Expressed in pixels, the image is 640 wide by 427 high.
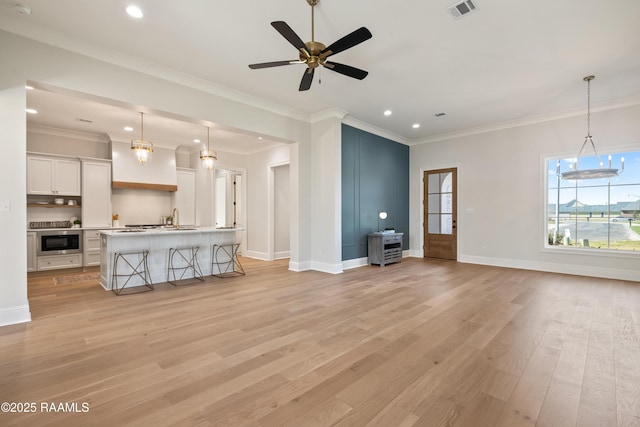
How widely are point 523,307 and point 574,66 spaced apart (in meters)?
3.42

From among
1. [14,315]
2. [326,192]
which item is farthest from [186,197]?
[14,315]

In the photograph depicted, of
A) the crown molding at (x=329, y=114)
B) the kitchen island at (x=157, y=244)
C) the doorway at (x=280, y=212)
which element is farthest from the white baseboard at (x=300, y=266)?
the crown molding at (x=329, y=114)

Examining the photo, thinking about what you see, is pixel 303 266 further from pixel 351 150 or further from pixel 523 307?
pixel 523 307

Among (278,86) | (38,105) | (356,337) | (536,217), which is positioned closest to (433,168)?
(536,217)

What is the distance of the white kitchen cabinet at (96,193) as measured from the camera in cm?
643

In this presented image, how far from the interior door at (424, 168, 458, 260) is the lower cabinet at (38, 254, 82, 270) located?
27.5 feet

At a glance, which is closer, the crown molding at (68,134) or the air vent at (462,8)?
the air vent at (462,8)

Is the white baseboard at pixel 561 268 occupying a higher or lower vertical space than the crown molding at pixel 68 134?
lower

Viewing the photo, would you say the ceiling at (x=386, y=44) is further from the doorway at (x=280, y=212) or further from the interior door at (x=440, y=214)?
the doorway at (x=280, y=212)

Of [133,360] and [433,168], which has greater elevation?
[433,168]

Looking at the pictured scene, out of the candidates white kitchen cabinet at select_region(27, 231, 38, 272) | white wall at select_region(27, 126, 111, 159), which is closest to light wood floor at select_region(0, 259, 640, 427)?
white kitchen cabinet at select_region(27, 231, 38, 272)

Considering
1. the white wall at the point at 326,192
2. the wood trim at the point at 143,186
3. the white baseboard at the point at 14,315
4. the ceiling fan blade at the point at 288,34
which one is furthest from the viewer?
the wood trim at the point at 143,186

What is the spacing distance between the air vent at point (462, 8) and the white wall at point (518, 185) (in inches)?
174

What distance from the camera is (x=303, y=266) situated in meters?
6.06
